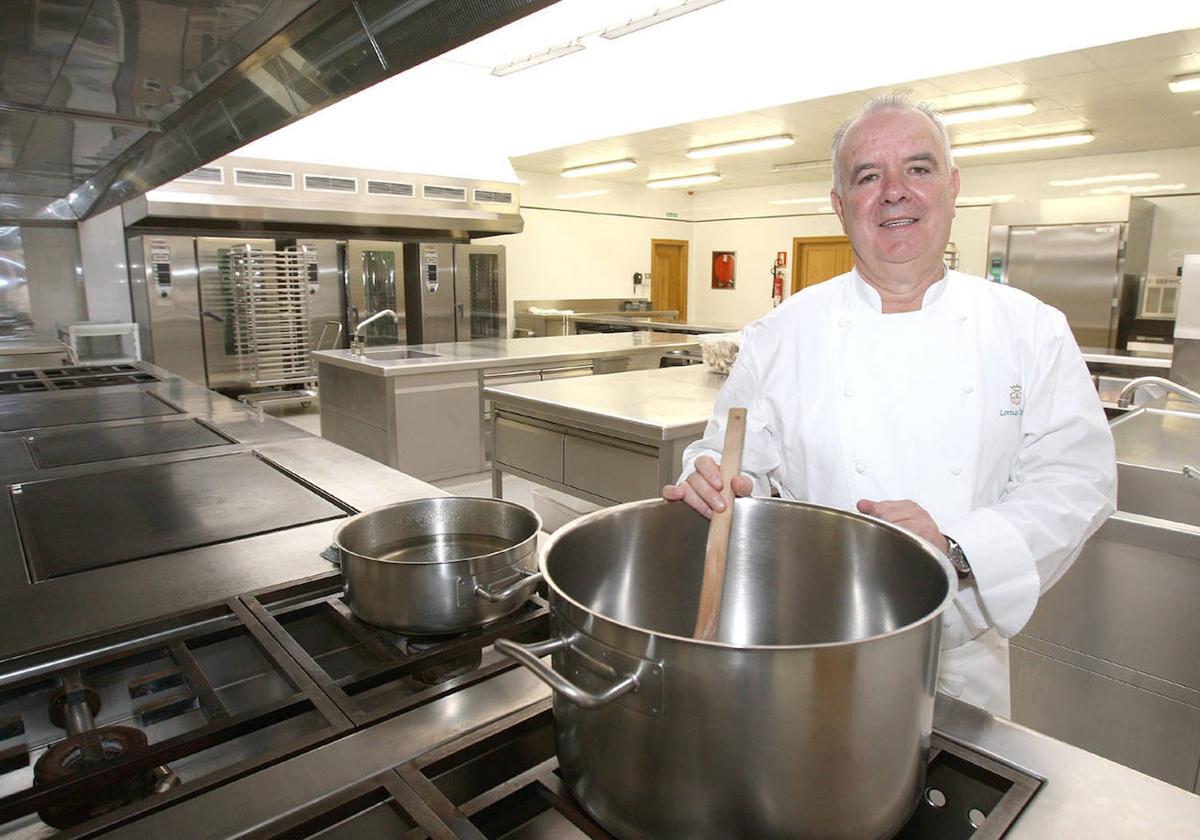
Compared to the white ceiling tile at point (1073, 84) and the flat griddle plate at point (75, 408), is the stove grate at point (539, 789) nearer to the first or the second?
the flat griddle plate at point (75, 408)

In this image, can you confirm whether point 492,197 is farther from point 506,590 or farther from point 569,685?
point 569,685

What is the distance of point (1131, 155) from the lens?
748 cm

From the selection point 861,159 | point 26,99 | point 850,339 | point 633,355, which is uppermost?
point 26,99

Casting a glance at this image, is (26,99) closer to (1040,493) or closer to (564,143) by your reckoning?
(1040,493)

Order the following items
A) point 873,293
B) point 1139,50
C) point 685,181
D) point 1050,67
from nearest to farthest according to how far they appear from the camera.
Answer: point 873,293
point 1139,50
point 1050,67
point 685,181

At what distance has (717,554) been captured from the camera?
817mm

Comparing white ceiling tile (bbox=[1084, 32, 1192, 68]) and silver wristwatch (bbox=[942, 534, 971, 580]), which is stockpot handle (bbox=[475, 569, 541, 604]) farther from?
white ceiling tile (bbox=[1084, 32, 1192, 68])

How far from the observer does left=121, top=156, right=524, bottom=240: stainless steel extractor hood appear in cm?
651

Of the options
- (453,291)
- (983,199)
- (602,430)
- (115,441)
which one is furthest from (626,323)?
(115,441)

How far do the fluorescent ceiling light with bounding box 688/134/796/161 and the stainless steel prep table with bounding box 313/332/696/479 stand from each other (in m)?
3.12

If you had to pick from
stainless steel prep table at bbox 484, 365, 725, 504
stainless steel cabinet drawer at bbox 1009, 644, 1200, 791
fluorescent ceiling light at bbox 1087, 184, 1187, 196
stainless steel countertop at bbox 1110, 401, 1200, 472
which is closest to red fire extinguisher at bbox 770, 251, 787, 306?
fluorescent ceiling light at bbox 1087, 184, 1187, 196

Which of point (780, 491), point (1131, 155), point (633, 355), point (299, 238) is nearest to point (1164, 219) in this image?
point (1131, 155)

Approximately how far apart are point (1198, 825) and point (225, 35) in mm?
1748

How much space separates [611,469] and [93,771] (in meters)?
2.68
